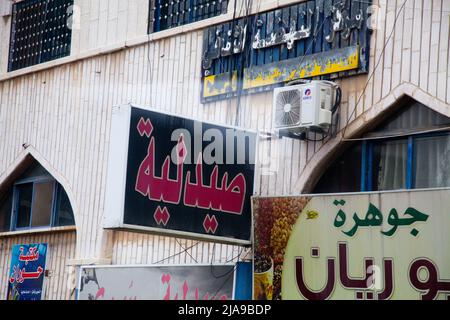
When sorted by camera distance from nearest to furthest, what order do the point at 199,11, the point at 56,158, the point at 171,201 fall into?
the point at 171,201 < the point at 199,11 < the point at 56,158

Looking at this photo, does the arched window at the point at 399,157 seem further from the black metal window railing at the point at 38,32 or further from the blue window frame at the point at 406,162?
the black metal window railing at the point at 38,32

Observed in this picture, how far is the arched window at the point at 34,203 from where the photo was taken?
16312mm

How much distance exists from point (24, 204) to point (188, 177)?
6.11 meters

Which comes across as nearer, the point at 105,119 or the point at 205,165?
the point at 205,165

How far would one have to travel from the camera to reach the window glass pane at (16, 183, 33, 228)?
17.0 meters

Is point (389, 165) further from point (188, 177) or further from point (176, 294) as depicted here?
point (176, 294)

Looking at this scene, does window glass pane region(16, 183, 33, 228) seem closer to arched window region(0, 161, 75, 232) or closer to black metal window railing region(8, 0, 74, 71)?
arched window region(0, 161, 75, 232)

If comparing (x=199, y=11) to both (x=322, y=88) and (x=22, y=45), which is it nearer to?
(x=322, y=88)

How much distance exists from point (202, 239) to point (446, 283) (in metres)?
2.96

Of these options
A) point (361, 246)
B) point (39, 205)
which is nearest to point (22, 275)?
point (39, 205)

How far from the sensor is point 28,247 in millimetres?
16672

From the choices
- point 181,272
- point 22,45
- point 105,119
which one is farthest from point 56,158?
point 181,272

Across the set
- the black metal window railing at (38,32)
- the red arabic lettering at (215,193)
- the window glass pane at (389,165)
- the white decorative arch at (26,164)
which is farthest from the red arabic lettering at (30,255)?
the window glass pane at (389,165)
